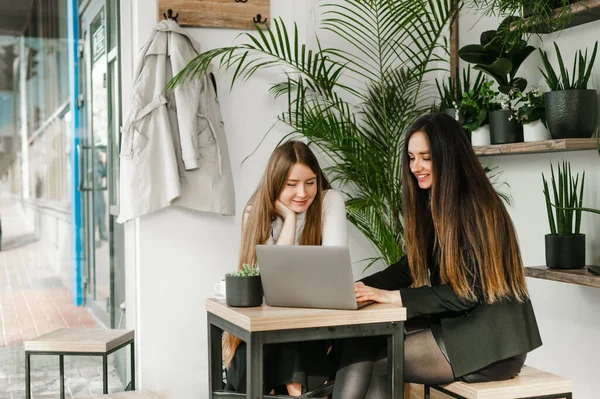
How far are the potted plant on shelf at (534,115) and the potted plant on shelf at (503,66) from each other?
0.07 meters

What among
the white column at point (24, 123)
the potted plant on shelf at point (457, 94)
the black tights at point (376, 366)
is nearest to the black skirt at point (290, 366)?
the black tights at point (376, 366)

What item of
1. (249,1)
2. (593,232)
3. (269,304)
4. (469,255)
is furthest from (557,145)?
(249,1)

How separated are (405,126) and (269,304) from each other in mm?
1841

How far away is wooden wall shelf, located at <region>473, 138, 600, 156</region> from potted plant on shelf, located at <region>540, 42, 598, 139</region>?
38 mm

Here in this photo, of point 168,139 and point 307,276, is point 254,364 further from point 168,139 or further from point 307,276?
point 168,139

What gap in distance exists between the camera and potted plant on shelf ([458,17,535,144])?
3.22m

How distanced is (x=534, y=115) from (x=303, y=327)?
1491mm

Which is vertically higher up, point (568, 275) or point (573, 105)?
point (573, 105)

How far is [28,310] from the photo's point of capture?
3816 millimetres

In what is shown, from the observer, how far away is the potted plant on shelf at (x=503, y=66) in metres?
3.22

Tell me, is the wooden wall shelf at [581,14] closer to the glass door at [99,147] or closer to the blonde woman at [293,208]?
the blonde woman at [293,208]

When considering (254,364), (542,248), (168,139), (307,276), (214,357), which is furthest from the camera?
(168,139)

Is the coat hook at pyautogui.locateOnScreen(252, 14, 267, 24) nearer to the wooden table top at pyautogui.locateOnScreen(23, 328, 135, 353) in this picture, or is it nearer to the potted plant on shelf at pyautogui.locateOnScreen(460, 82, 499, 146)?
the potted plant on shelf at pyautogui.locateOnScreen(460, 82, 499, 146)

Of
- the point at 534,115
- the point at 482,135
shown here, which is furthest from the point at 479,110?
the point at 534,115
